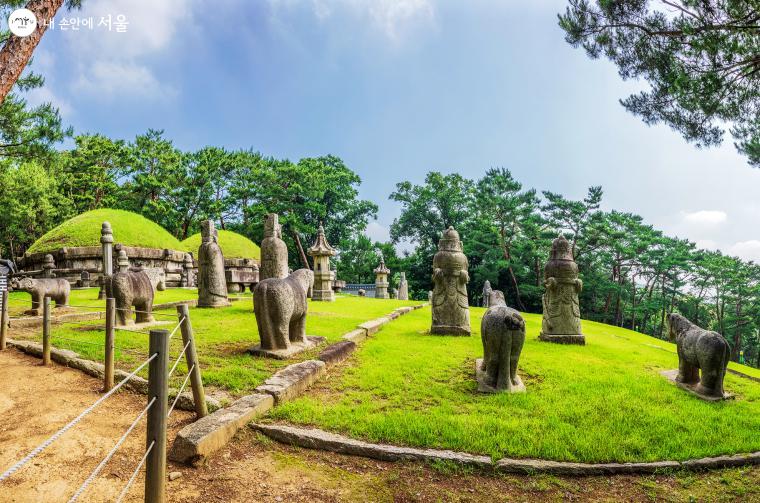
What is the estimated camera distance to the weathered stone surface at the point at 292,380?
4809mm

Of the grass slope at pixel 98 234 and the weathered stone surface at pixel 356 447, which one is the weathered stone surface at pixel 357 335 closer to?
the weathered stone surface at pixel 356 447

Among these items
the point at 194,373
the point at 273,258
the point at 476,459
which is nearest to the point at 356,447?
the point at 476,459

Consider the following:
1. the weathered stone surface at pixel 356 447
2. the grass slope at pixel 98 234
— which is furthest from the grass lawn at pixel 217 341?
the grass slope at pixel 98 234

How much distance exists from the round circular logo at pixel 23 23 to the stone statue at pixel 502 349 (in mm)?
7663

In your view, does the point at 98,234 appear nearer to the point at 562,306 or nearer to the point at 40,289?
the point at 40,289

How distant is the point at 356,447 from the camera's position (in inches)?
151

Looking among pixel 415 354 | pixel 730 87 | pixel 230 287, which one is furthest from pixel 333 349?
pixel 230 287

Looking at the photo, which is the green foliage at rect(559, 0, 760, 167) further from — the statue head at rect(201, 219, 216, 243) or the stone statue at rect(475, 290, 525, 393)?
the statue head at rect(201, 219, 216, 243)

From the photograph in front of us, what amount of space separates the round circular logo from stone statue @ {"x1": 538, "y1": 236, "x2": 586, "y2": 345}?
1010 centimetres

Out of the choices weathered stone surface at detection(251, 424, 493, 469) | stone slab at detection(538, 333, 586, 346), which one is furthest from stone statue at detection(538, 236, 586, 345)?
weathered stone surface at detection(251, 424, 493, 469)

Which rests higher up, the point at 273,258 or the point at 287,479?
the point at 273,258

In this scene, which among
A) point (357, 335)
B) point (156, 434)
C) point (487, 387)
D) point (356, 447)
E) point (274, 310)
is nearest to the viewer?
point (156, 434)

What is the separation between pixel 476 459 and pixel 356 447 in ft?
3.43

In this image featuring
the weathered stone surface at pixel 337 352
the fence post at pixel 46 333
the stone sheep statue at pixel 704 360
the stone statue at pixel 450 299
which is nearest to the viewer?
the stone sheep statue at pixel 704 360
